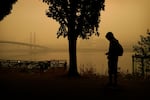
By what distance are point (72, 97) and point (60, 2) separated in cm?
977

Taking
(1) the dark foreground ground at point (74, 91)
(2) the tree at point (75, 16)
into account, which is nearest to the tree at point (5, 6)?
(2) the tree at point (75, 16)

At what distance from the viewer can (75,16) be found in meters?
22.5

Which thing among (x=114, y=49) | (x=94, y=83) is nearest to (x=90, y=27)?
(x=94, y=83)

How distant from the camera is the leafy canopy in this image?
73.2 ft

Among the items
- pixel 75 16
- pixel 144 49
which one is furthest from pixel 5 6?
pixel 144 49

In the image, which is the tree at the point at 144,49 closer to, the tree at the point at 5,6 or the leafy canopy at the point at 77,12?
the leafy canopy at the point at 77,12

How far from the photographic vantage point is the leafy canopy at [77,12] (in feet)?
73.2

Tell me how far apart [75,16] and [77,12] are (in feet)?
1.02

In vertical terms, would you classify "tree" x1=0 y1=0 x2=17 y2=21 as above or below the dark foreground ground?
above

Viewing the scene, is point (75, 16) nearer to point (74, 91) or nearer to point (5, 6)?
point (5, 6)

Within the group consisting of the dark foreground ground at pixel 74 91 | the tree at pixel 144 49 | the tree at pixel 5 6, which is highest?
the tree at pixel 5 6

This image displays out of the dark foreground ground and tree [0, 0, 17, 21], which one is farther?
tree [0, 0, 17, 21]

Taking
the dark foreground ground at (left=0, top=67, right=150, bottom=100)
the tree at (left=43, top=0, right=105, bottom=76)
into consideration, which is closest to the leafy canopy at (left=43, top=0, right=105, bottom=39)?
the tree at (left=43, top=0, right=105, bottom=76)

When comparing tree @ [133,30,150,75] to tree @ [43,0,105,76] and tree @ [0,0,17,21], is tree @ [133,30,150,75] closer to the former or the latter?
tree @ [43,0,105,76]
